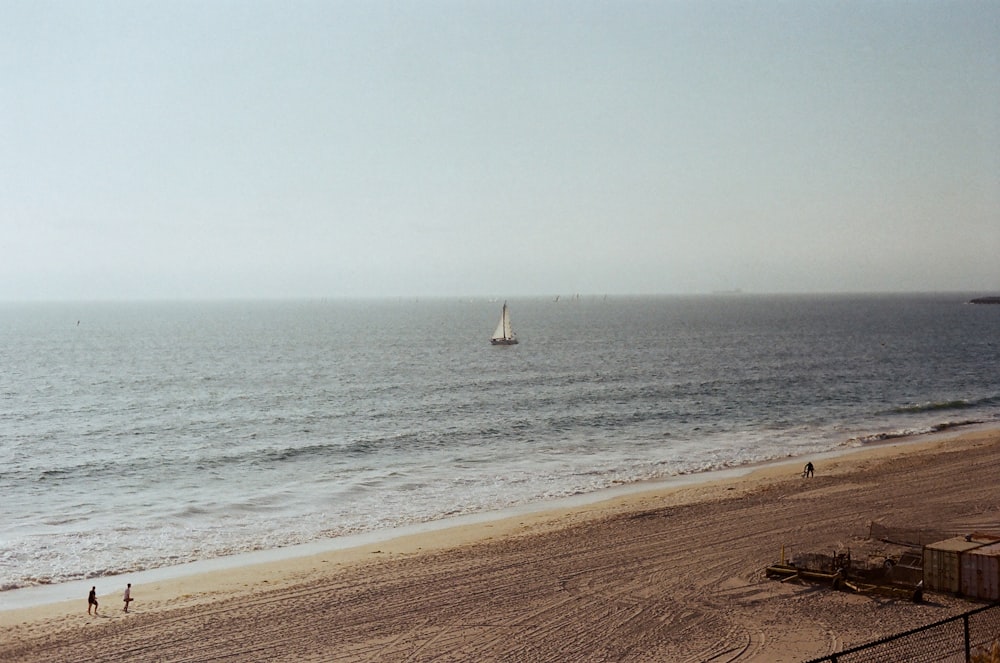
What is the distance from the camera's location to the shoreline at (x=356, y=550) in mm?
25375

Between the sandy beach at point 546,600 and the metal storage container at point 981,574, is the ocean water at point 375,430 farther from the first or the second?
the metal storage container at point 981,574

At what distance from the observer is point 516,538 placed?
31.1 m

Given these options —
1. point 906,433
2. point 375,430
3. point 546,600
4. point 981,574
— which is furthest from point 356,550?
point 906,433

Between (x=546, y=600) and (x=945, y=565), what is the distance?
37.8 ft

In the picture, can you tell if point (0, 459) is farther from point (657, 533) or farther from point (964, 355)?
point (964, 355)

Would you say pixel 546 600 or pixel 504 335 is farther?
pixel 504 335

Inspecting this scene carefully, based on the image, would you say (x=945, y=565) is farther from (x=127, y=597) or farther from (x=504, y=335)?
(x=504, y=335)

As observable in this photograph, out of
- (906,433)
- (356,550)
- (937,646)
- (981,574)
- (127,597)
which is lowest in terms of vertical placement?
(906,433)

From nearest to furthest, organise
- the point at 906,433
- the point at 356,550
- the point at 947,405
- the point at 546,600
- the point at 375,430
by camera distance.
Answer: the point at 546,600, the point at 356,550, the point at 906,433, the point at 375,430, the point at 947,405

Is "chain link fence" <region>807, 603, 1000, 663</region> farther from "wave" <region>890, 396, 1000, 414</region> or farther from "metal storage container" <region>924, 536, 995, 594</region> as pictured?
"wave" <region>890, 396, 1000, 414</region>

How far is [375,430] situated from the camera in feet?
192

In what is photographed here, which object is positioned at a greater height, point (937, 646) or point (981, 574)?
point (981, 574)

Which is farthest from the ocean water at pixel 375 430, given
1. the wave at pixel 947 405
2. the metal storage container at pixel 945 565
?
the metal storage container at pixel 945 565

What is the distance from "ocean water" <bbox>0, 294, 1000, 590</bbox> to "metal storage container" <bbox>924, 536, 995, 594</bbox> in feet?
63.1
